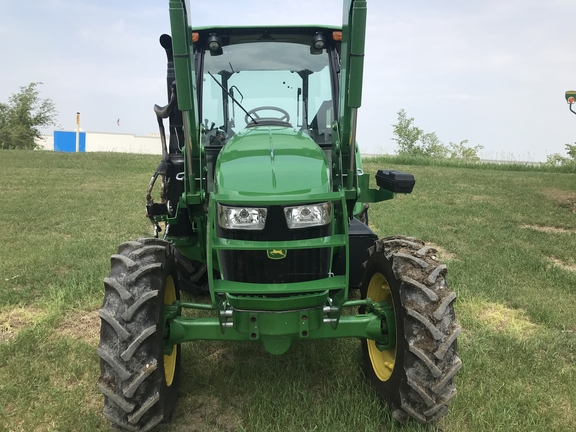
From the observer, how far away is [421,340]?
271 centimetres

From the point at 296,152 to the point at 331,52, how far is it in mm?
1442

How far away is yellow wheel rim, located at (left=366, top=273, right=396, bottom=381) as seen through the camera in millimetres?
3137

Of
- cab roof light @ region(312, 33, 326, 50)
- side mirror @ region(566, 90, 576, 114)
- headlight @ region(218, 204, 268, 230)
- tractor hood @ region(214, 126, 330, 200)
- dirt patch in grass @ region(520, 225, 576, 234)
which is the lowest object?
dirt patch in grass @ region(520, 225, 576, 234)

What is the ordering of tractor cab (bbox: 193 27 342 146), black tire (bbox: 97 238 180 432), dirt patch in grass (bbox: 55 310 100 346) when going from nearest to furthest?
black tire (bbox: 97 238 180 432)
tractor cab (bbox: 193 27 342 146)
dirt patch in grass (bbox: 55 310 100 346)

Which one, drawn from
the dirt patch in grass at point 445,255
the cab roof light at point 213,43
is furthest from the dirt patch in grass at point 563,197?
the cab roof light at point 213,43

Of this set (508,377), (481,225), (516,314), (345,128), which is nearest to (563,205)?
(481,225)

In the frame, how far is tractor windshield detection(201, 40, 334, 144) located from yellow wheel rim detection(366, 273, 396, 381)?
1270mm

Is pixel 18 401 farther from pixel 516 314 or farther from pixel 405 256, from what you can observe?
pixel 516 314

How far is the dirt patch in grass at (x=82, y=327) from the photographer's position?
4.07 m

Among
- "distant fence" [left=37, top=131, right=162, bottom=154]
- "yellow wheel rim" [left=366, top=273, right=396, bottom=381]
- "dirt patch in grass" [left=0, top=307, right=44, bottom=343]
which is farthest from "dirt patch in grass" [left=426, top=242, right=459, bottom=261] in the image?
"distant fence" [left=37, top=131, right=162, bottom=154]

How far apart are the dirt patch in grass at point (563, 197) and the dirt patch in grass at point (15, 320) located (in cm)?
1005

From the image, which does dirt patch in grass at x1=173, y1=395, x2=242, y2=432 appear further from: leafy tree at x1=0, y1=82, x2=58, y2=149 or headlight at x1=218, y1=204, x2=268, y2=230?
leafy tree at x1=0, y1=82, x2=58, y2=149

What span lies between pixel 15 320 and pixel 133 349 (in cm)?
250

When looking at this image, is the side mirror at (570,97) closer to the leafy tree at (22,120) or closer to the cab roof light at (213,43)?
the cab roof light at (213,43)
